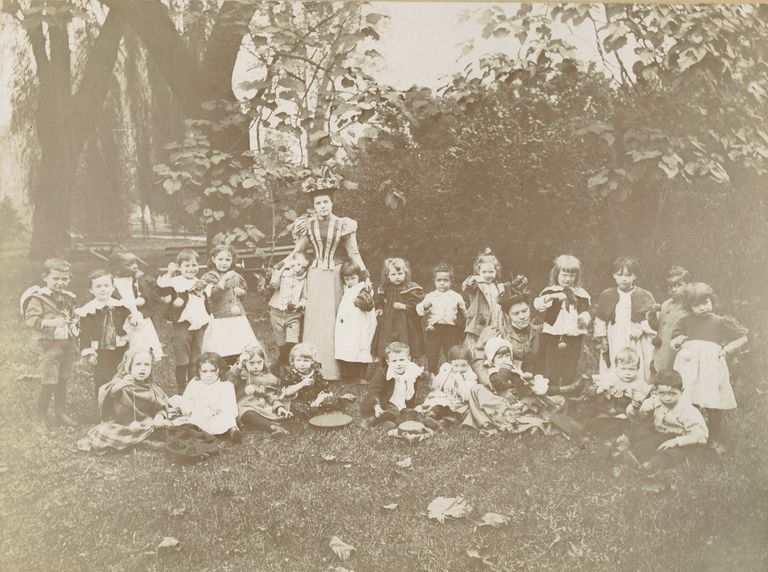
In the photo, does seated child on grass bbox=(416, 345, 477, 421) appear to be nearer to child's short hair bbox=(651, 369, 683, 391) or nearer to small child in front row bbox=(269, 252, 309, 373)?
small child in front row bbox=(269, 252, 309, 373)

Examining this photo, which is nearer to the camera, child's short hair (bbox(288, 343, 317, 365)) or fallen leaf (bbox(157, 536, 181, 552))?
fallen leaf (bbox(157, 536, 181, 552))

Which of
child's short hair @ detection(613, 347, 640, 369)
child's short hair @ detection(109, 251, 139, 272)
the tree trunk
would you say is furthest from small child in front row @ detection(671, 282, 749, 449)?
the tree trunk

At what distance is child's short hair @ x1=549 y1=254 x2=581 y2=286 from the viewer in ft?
15.4

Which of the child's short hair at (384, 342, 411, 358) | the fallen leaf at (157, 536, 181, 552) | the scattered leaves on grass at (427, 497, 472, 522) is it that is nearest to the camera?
the fallen leaf at (157, 536, 181, 552)

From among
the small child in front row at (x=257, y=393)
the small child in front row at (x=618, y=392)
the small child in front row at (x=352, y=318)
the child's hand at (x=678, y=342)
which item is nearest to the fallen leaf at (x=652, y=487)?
the small child in front row at (x=618, y=392)

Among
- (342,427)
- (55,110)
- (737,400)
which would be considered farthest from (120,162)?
(737,400)

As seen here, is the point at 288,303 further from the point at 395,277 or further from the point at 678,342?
the point at 678,342

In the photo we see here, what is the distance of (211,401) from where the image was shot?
449cm

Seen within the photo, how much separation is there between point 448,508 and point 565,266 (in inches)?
66.0

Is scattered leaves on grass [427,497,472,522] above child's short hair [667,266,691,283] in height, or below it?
below

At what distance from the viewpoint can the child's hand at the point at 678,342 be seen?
4.73 meters

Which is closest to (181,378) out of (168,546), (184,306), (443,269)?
(184,306)

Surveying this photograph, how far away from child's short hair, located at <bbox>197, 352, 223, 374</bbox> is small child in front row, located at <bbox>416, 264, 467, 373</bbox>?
129 cm

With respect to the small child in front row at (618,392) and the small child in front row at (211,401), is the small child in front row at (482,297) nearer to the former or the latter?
the small child in front row at (618,392)
